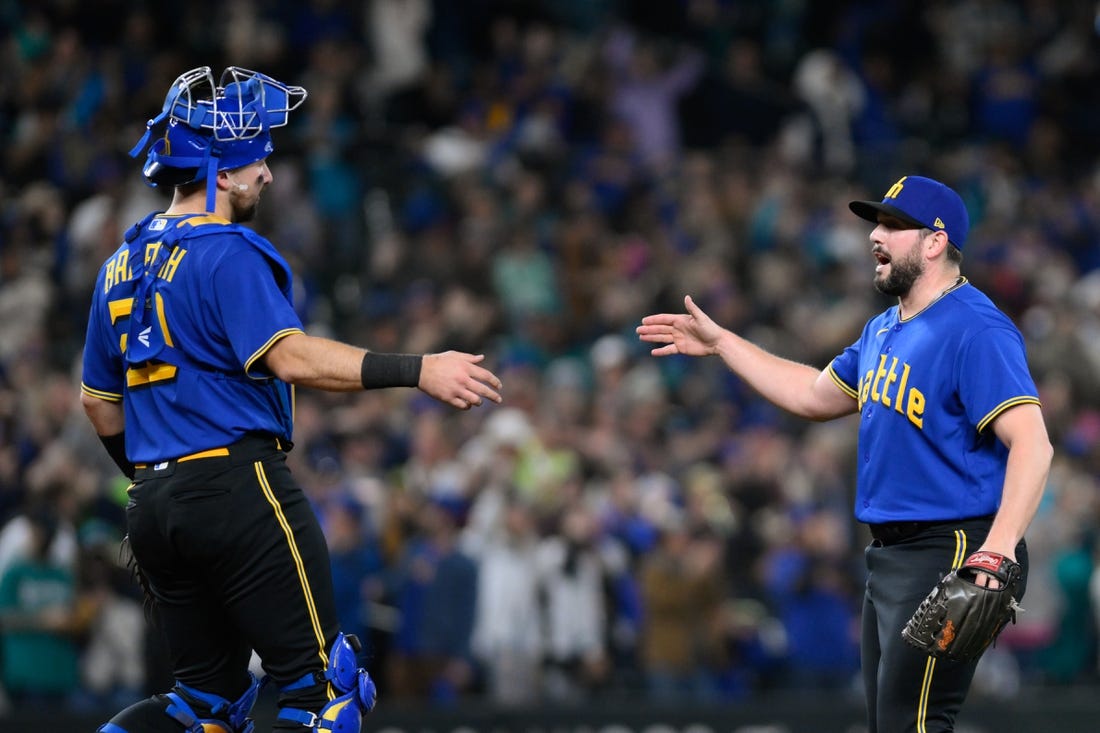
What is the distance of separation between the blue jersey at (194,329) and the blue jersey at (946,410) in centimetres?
204

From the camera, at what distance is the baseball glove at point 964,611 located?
17.1ft

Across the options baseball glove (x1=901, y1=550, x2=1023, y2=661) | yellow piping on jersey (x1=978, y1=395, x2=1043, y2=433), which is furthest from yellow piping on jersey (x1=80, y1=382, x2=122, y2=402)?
yellow piping on jersey (x1=978, y1=395, x2=1043, y2=433)

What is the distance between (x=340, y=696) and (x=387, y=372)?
1081 millimetres

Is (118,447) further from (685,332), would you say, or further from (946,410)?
(946,410)

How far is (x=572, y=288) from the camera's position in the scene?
14.6 m

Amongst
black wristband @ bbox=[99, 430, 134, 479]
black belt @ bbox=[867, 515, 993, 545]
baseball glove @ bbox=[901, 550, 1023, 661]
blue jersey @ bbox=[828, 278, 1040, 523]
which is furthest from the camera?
black wristband @ bbox=[99, 430, 134, 479]

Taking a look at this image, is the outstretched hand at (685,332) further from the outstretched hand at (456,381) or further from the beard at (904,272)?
the outstretched hand at (456,381)

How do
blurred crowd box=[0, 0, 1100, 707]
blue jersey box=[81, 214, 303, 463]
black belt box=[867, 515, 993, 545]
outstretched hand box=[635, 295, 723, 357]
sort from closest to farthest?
blue jersey box=[81, 214, 303, 463], black belt box=[867, 515, 993, 545], outstretched hand box=[635, 295, 723, 357], blurred crowd box=[0, 0, 1100, 707]

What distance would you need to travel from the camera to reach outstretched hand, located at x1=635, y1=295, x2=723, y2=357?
6.39 m

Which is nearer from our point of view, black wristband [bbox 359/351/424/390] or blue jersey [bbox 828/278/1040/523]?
black wristband [bbox 359/351/424/390]

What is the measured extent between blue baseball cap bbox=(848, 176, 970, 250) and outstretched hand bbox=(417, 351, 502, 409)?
1.50 m

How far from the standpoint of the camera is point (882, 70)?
58.3 feet

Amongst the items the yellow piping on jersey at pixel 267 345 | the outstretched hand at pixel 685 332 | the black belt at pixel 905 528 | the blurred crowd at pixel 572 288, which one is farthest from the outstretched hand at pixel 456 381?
the blurred crowd at pixel 572 288

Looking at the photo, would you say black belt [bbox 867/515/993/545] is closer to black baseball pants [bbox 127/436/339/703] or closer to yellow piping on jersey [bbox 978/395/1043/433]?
yellow piping on jersey [bbox 978/395/1043/433]
